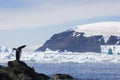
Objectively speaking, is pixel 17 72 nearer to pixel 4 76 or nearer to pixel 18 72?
pixel 18 72

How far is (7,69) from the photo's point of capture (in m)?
59.3

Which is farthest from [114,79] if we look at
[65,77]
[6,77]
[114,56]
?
[114,56]

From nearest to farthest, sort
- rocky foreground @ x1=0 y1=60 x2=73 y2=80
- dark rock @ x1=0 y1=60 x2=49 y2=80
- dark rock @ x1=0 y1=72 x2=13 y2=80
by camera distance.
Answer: dark rock @ x1=0 y1=72 x2=13 y2=80 → rocky foreground @ x1=0 y1=60 x2=73 y2=80 → dark rock @ x1=0 y1=60 x2=49 y2=80

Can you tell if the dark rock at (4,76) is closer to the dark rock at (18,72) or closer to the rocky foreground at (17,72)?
the rocky foreground at (17,72)

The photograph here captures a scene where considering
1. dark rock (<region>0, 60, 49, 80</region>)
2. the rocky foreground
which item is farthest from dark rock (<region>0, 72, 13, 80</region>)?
dark rock (<region>0, 60, 49, 80</region>)

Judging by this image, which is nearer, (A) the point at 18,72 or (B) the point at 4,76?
(B) the point at 4,76

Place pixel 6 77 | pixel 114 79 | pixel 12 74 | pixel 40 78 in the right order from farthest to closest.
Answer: pixel 114 79 → pixel 40 78 → pixel 12 74 → pixel 6 77

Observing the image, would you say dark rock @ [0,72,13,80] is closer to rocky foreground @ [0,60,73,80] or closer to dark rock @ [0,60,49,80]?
rocky foreground @ [0,60,73,80]

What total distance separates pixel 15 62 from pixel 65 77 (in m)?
12.1

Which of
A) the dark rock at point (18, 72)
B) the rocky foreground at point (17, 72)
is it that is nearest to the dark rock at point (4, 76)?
the rocky foreground at point (17, 72)

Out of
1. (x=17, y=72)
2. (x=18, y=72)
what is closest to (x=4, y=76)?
(x=17, y=72)

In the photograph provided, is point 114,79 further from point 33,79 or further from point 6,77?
point 6,77

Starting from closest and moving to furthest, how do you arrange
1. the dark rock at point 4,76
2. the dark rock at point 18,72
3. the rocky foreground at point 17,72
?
1. the dark rock at point 4,76
2. the rocky foreground at point 17,72
3. the dark rock at point 18,72

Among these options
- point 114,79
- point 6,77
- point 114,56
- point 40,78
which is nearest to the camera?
point 6,77
